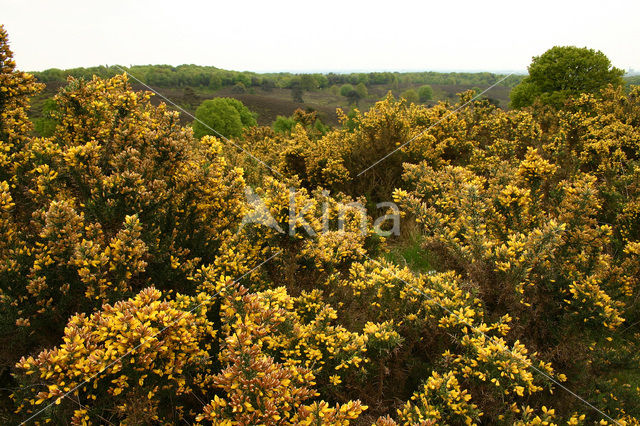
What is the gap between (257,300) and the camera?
251cm

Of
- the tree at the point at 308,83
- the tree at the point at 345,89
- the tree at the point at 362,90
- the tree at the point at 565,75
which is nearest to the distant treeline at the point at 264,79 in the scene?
the tree at the point at 308,83

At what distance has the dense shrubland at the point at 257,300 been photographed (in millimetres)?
2188

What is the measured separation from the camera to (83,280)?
267 cm

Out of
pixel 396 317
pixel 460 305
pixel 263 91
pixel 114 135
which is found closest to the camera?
pixel 460 305

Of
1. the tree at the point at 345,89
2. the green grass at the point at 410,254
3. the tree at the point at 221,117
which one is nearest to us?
the green grass at the point at 410,254

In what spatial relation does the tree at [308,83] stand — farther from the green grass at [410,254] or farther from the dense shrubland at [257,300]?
the dense shrubland at [257,300]

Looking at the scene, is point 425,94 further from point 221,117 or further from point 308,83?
point 221,117

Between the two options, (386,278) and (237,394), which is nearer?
(237,394)

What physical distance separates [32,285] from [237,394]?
1.96 meters

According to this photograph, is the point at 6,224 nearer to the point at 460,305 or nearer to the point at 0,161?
the point at 0,161

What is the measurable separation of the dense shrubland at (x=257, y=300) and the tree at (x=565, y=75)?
91.2 feet

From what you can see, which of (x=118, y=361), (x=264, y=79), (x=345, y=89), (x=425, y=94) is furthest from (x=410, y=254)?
(x=264, y=79)

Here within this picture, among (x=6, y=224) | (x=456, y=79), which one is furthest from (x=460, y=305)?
(x=456, y=79)

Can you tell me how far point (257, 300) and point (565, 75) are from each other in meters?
34.6
